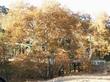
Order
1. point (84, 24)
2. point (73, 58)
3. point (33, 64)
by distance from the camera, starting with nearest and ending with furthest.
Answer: point (33, 64)
point (73, 58)
point (84, 24)

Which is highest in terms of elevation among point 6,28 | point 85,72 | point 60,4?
point 60,4

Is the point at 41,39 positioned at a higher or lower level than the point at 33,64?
higher

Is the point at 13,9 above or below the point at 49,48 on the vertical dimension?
above

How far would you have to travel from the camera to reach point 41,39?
101 feet

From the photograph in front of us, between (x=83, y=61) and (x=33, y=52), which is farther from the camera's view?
(x=83, y=61)

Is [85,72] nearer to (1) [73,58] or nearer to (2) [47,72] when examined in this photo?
(1) [73,58]

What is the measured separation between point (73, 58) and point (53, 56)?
3447mm

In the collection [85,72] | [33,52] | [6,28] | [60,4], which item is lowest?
[85,72]

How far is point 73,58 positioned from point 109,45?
648 centimetres

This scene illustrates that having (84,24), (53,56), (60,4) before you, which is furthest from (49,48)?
(84,24)

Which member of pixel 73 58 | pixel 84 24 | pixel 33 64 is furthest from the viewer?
pixel 84 24

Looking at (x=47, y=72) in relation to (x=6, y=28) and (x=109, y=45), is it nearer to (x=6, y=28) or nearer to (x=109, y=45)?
(x=6, y=28)

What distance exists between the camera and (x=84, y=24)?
3809 centimetres

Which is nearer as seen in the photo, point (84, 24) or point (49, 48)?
point (49, 48)
